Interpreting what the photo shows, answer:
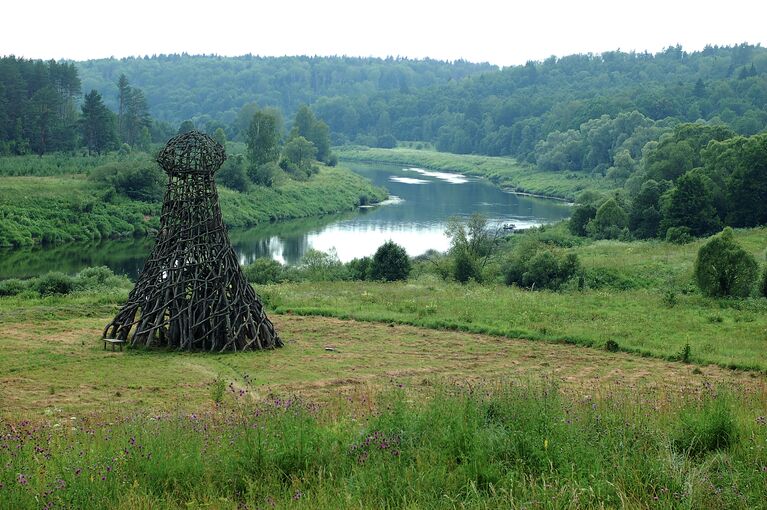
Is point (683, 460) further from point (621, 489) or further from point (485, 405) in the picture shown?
point (485, 405)

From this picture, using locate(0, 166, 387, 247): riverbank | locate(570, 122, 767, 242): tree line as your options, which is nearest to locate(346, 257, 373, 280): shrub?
locate(570, 122, 767, 242): tree line

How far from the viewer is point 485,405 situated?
961 centimetres

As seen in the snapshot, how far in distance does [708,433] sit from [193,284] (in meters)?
15.2

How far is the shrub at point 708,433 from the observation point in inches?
333

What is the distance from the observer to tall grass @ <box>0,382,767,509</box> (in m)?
6.96

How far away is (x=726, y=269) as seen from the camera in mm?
29969

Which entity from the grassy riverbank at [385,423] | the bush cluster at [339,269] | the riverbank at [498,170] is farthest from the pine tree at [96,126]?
the grassy riverbank at [385,423]

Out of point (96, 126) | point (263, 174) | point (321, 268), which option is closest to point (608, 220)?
point (321, 268)

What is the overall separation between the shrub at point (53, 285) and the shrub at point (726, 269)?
2451cm

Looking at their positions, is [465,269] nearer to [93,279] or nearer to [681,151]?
[93,279]

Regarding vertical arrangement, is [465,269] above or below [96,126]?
below

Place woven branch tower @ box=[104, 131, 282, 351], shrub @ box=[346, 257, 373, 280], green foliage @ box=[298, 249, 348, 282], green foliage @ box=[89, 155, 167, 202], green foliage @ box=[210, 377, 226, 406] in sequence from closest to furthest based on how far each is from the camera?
green foliage @ box=[210, 377, 226, 406] < woven branch tower @ box=[104, 131, 282, 351] < shrub @ box=[346, 257, 373, 280] < green foliage @ box=[298, 249, 348, 282] < green foliage @ box=[89, 155, 167, 202]

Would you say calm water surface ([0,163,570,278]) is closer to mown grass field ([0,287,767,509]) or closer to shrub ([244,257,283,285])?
shrub ([244,257,283,285])

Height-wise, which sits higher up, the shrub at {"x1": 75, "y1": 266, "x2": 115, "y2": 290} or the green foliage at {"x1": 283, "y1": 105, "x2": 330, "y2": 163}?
the green foliage at {"x1": 283, "y1": 105, "x2": 330, "y2": 163}
